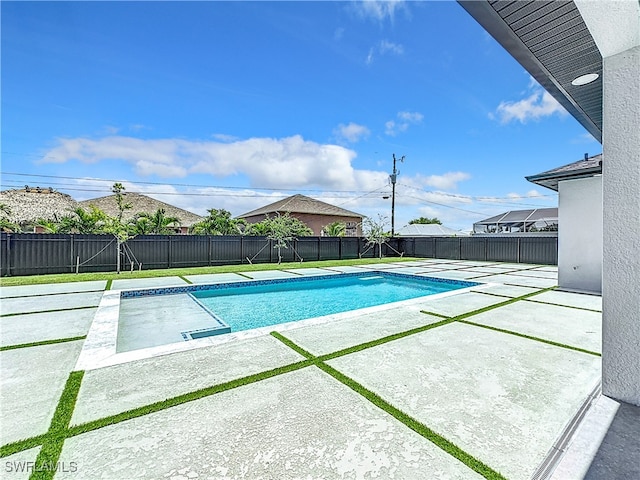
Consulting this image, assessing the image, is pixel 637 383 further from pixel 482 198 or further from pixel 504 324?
pixel 482 198

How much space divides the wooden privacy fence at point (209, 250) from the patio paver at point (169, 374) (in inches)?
408

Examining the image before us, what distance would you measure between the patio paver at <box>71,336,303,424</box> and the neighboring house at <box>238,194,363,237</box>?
69.4ft

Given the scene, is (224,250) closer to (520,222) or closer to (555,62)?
(555,62)

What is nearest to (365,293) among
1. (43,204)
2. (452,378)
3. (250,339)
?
(250,339)

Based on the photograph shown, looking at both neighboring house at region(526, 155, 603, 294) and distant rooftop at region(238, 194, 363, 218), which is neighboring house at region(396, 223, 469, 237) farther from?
neighboring house at region(526, 155, 603, 294)

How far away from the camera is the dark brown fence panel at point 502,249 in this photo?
15.4m

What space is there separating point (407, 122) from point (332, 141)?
7588mm

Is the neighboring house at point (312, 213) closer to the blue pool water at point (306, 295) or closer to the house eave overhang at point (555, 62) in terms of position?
the blue pool water at point (306, 295)

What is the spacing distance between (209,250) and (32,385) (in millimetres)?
11322

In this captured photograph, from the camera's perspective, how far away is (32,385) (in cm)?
256

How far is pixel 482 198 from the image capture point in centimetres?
3669

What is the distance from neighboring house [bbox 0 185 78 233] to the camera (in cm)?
2062

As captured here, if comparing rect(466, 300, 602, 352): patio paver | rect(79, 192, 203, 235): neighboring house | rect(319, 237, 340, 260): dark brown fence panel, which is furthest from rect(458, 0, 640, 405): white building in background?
rect(79, 192, 203, 235): neighboring house

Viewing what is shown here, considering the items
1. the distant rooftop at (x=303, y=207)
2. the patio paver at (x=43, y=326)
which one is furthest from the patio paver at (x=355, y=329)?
the distant rooftop at (x=303, y=207)
